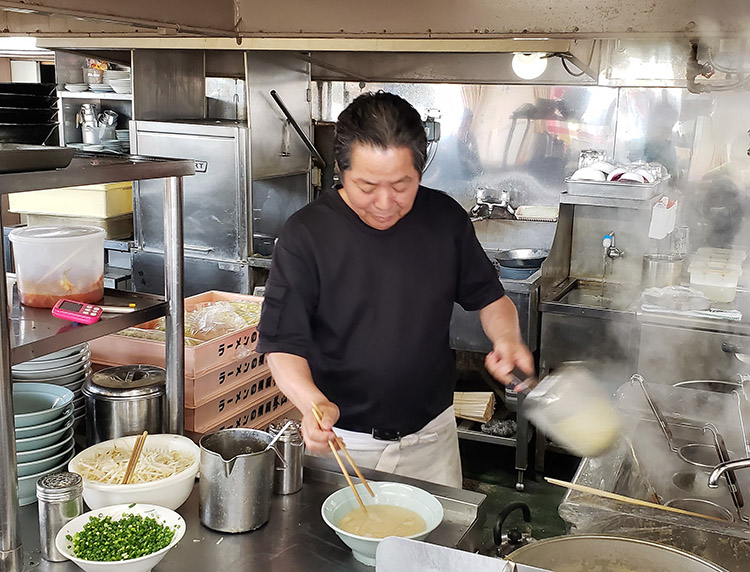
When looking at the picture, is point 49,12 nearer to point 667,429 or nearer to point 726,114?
point 667,429

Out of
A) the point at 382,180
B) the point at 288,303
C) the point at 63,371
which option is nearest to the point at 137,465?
the point at 63,371

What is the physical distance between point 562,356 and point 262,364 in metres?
1.99

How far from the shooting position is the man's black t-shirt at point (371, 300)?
2184mm

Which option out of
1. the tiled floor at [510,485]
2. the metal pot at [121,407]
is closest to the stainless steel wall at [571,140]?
the tiled floor at [510,485]

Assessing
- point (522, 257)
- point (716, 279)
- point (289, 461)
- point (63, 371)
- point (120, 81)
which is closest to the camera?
point (289, 461)

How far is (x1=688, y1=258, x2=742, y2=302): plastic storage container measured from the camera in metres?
4.23

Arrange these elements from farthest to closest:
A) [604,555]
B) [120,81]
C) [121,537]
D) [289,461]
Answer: [120,81], [289,461], [121,537], [604,555]

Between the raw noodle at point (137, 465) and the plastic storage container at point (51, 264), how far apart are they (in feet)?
1.32

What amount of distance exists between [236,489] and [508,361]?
0.88m

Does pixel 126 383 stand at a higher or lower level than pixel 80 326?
lower

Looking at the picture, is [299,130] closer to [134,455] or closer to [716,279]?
[716,279]

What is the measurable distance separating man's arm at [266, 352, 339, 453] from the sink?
0.76 meters

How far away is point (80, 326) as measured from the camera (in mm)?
1791

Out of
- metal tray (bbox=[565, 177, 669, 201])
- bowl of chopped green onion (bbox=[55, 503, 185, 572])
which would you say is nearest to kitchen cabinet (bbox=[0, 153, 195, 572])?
bowl of chopped green onion (bbox=[55, 503, 185, 572])
